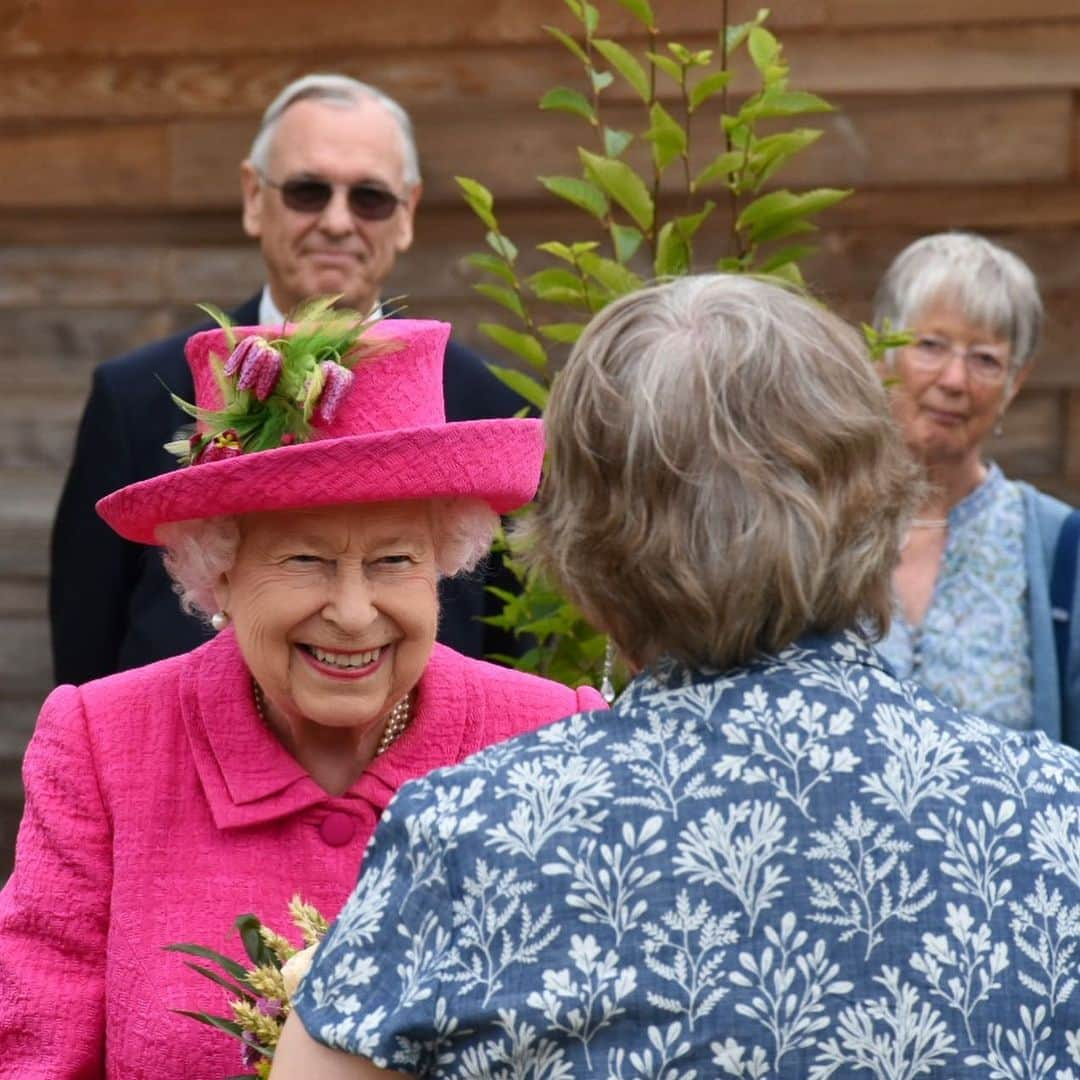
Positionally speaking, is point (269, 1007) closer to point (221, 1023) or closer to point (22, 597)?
point (221, 1023)

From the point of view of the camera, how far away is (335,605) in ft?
8.27

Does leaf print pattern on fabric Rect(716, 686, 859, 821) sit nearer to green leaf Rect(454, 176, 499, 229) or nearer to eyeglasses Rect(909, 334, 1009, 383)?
green leaf Rect(454, 176, 499, 229)

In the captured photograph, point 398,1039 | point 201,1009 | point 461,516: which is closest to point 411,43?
point 461,516

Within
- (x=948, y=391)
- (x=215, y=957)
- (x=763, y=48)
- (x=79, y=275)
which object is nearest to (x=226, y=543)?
(x=215, y=957)

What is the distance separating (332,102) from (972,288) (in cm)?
142

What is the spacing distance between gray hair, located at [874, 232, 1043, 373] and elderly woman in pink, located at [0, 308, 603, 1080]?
6.35ft

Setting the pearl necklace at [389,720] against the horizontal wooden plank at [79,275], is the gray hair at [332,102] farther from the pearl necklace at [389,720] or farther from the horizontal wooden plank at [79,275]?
the pearl necklace at [389,720]

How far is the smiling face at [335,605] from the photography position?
252cm

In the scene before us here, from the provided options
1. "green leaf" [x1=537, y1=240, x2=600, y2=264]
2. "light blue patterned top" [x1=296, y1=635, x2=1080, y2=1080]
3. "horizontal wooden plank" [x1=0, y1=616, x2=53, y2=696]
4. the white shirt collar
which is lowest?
"horizontal wooden plank" [x1=0, y1=616, x2=53, y2=696]

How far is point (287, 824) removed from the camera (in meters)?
2.58

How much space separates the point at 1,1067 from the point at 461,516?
87cm

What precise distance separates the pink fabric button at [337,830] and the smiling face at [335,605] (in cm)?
12

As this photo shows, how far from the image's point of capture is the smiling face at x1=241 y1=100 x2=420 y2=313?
433 cm

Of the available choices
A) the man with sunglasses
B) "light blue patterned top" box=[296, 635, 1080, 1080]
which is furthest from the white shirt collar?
"light blue patterned top" box=[296, 635, 1080, 1080]
